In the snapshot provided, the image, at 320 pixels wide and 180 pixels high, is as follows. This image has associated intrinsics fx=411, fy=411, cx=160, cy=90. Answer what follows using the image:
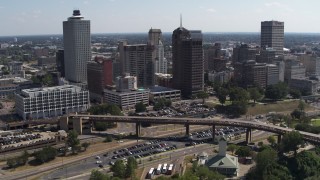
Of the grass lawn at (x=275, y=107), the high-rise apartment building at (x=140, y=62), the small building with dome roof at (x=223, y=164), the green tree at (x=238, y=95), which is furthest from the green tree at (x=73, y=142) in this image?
the high-rise apartment building at (x=140, y=62)

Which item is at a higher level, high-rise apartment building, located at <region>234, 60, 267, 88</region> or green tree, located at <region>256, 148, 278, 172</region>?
high-rise apartment building, located at <region>234, 60, 267, 88</region>

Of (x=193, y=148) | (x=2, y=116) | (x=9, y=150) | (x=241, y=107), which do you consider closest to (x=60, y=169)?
(x=9, y=150)

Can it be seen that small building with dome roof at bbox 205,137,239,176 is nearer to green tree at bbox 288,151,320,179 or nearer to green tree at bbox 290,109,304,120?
green tree at bbox 288,151,320,179

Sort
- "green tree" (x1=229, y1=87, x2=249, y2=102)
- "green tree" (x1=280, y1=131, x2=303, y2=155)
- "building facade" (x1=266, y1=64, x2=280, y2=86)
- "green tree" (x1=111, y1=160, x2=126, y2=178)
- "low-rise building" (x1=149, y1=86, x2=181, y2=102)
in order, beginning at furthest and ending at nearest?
"building facade" (x1=266, y1=64, x2=280, y2=86) → "low-rise building" (x1=149, y1=86, x2=181, y2=102) → "green tree" (x1=229, y1=87, x2=249, y2=102) → "green tree" (x1=280, y1=131, x2=303, y2=155) → "green tree" (x1=111, y1=160, x2=126, y2=178)

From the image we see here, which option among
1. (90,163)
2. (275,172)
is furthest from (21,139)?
(275,172)

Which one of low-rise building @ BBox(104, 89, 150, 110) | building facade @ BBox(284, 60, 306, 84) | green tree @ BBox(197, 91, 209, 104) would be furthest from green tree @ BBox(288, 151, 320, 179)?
building facade @ BBox(284, 60, 306, 84)

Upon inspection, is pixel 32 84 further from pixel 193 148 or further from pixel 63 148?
pixel 193 148

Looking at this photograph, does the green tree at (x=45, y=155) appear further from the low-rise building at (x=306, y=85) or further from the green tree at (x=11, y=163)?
the low-rise building at (x=306, y=85)

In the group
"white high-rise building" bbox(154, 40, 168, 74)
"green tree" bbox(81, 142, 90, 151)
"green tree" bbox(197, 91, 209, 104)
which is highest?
"white high-rise building" bbox(154, 40, 168, 74)
